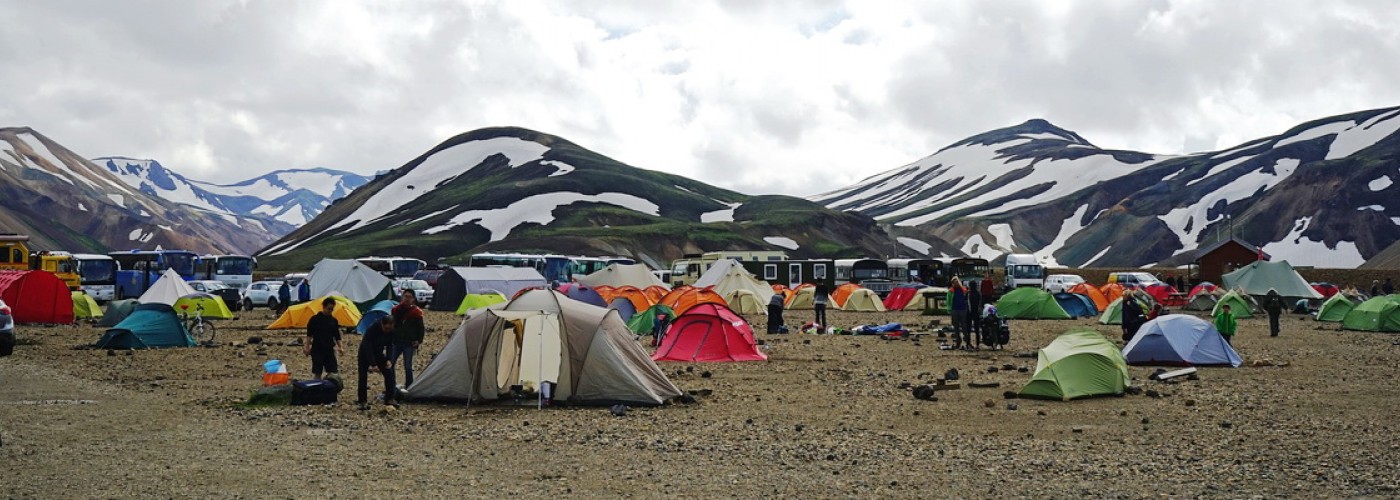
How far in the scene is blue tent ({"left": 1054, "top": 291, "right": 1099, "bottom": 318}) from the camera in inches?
1849

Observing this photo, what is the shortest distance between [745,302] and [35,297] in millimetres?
25822

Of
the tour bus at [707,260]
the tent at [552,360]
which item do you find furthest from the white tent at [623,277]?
the tent at [552,360]

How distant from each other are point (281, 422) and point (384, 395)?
2698 mm

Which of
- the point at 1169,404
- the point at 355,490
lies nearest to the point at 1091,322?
the point at 1169,404

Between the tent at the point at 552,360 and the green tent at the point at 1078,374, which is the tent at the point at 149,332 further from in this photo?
the green tent at the point at 1078,374

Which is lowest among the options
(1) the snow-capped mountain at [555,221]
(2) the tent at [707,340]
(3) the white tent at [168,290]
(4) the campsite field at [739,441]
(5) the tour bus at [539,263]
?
(4) the campsite field at [739,441]

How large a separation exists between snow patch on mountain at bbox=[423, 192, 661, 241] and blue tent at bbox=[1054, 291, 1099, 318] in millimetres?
101651

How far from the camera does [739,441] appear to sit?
47.0 ft

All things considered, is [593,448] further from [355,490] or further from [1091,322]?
[1091,322]

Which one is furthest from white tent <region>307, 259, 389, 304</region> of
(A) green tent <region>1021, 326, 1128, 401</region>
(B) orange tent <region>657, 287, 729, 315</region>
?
(A) green tent <region>1021, 326, 1128, 401</region>

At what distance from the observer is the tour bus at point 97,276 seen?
189 ft

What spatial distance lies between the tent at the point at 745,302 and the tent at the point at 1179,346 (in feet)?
86.1

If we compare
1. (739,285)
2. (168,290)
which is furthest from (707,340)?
(739,285)

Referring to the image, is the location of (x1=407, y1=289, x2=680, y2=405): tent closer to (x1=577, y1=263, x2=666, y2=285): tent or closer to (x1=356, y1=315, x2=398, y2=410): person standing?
(x1=356, y1=315, x2=398, y2=410): person standing
